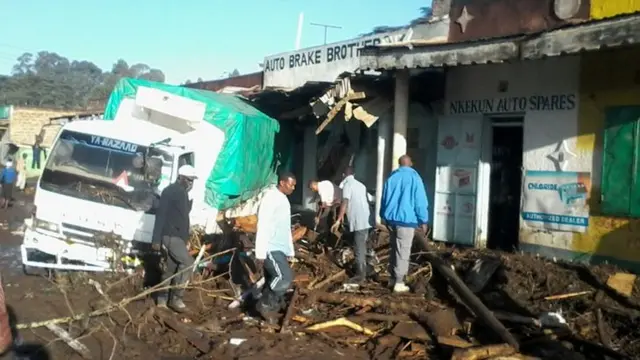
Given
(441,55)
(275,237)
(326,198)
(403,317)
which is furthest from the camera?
(326,198)

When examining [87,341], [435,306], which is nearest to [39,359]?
[87,341]

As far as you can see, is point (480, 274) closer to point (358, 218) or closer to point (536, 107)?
point (358, 218)

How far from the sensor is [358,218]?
9938 millimetres

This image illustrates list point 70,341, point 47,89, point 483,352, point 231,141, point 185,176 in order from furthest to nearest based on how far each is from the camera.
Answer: point 47,89 < point 231,141 < point 185,176 < point 70,341 < point 483,352

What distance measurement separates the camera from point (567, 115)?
10.3 metres

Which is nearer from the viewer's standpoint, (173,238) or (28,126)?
(173,238)

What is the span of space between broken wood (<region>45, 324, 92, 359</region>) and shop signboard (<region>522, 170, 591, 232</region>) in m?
7.03

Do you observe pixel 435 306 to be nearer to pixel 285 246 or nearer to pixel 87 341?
pixel 285 246

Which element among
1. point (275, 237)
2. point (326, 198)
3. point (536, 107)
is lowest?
point (275, 237)

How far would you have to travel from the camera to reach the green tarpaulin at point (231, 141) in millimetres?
12516

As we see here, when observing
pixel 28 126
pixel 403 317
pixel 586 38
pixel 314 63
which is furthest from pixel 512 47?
pixel 28 126

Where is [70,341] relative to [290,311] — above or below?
below

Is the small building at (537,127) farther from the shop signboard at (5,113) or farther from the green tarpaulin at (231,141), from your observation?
the shop signboard at (5,113)

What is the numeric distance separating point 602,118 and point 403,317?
4.32m
